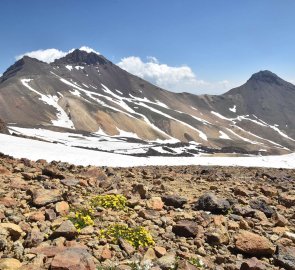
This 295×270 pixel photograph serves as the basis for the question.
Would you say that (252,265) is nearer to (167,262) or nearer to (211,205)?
(167,262)

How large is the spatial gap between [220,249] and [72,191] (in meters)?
4.66

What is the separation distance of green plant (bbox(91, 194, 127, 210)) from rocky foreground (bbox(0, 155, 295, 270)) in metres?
0.13

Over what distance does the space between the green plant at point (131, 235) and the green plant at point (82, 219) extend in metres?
0.46

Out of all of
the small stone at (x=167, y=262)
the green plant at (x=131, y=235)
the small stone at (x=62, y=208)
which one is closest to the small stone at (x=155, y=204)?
the green plant at (x=131, y=235)

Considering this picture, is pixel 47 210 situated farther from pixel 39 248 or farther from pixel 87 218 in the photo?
pixel 39 248

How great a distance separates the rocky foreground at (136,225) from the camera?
7129mm

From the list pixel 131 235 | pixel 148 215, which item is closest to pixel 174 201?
pixel 148 215

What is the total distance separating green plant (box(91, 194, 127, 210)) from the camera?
986cm

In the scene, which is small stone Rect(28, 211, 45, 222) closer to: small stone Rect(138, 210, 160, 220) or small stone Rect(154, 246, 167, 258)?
small stone Rect(138, 210, 160, 220)

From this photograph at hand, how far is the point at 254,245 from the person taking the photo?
28.0ft

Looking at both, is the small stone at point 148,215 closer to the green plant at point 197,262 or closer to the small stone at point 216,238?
the small stone at point 216,238

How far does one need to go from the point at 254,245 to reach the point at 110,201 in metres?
3.68

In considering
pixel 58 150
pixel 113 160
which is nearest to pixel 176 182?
pixel 113 160

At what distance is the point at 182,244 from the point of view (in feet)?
27.4
